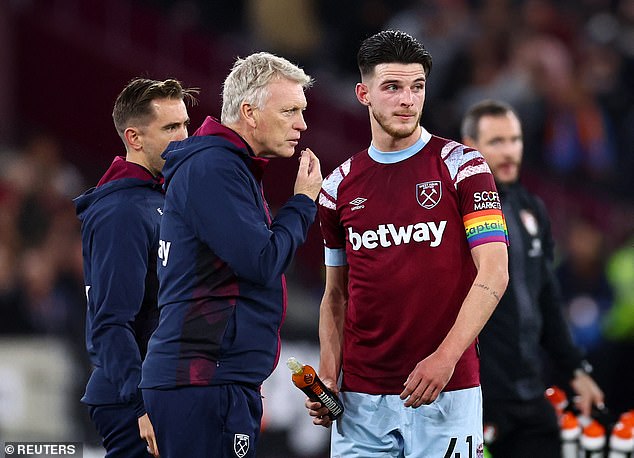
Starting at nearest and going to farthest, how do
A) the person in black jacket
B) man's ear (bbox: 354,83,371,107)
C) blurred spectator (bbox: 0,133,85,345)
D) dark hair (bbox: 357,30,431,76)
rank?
dark hair (bbox: 357,30,431,76), man's ear (bbox: 354,83,371,107), the person in black jacket, blurred spectator (bbox: 0,133,85,345)

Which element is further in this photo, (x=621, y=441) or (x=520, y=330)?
(x=621, y=441)

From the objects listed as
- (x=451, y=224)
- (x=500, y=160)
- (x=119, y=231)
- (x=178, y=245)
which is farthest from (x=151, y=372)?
(x=500, y=160)

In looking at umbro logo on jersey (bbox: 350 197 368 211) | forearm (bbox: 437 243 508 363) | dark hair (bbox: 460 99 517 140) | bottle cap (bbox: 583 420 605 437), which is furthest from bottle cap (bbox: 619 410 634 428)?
umbro logo on jersey (bbox: 350 197 368 211)

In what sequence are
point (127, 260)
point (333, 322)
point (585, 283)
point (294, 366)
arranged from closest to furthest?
point (294, 366) < point (127, 260) < point (333, 322) < point (585, 283)

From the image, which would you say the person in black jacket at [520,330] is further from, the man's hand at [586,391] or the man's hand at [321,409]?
the man's hand at [321,409]

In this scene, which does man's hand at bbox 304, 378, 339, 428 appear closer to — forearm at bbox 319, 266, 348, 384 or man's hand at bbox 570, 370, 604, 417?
forearm at bbox 319, 266, 348, 384

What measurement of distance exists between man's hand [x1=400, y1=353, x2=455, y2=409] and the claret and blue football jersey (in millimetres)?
213

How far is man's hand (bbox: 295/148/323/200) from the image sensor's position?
3.88 m

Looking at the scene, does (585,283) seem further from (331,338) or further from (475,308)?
(475,308)

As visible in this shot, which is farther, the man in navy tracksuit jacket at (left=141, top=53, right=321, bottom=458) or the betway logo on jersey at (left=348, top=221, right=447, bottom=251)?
the betway logo on jersey at (left=348, top=221, right=447, bottom=251)

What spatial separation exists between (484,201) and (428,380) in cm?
63

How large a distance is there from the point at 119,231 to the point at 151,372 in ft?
2.21

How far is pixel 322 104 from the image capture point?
10102mm

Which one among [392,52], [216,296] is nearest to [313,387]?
[216,296]
